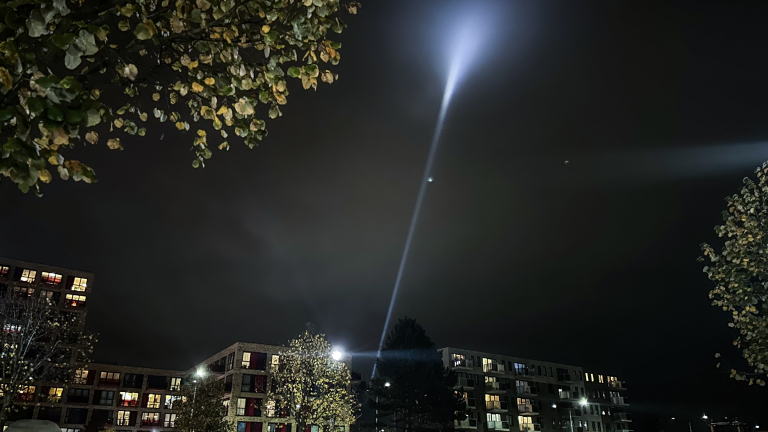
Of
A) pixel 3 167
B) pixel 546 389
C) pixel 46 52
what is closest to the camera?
pixel 3 167

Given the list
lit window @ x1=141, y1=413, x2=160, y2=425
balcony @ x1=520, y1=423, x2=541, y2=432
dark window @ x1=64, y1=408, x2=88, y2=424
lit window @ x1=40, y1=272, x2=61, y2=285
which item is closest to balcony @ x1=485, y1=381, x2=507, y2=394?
balcony @ x1=520, y1=423, x2=541, y2=432

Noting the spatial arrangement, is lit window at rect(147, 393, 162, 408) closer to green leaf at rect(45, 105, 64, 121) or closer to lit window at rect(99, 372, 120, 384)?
lit window at rect(99, 372, 120, 384)

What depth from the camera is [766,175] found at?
44.3ft

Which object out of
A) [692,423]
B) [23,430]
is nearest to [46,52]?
[23,430]

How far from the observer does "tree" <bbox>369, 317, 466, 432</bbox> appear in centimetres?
5441

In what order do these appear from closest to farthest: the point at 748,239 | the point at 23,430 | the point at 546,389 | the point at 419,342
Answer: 1. the point at 748,239
2. the point at 23,430
3. the point at 419,342
4. the point at 546,389

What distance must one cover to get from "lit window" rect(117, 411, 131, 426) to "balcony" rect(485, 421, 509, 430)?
2562 inches

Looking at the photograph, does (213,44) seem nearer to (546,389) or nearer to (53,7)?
(53,7)

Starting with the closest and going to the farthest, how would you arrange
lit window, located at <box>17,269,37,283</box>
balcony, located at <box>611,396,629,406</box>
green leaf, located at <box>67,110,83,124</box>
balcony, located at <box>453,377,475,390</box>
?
green leaf, located at <box>67,110,83,124</box>, balcony, located at <box>453,377,475,390</box>, lit window, located at <box>17,269,37,283</box>, balcony, located at <box>611,396,629,406</box>

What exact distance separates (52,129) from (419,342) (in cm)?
5788

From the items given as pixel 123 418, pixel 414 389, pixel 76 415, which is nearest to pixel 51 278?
pixel 76 415

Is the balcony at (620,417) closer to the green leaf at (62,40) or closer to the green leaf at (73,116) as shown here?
the green leaf at (73,116)

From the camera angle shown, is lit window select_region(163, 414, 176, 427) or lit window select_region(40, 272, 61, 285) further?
lit window select_region(163, 414, 176, 427)

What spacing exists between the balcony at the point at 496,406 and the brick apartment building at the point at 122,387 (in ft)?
76.9
